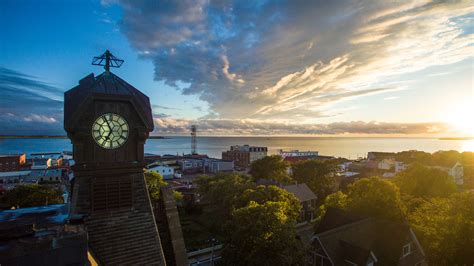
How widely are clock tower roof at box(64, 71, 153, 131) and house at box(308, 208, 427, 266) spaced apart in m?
20.7

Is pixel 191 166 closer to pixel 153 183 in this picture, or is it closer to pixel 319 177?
pixel 319 177

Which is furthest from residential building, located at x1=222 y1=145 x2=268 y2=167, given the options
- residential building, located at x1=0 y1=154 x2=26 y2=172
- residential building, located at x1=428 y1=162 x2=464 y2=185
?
residential building, located at x1=0 y1=154 x2=26 y2=172

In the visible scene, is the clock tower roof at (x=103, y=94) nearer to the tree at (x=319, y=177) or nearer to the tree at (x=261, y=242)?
the tree at (x=261, y=242)

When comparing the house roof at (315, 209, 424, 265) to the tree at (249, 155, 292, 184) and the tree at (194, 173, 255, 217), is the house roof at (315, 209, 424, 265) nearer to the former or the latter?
the tree at (194, 173, 255, 217)

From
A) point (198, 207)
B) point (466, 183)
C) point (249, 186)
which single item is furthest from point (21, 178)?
point (466, 183)

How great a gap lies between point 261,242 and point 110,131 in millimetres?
14724

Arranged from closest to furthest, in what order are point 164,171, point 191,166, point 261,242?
point 261,242
point 164,171
point 191,166

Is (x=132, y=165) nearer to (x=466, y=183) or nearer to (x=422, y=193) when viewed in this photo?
(x=422, y=193)

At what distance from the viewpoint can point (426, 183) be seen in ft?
137

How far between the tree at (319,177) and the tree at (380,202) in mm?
30394

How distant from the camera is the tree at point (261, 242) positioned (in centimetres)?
1994

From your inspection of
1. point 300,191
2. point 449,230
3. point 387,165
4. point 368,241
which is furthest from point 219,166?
point 449,230

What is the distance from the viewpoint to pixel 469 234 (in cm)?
2069

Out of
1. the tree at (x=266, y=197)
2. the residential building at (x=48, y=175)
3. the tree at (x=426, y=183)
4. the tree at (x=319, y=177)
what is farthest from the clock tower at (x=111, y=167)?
the residential building at (x=48, y=175)
